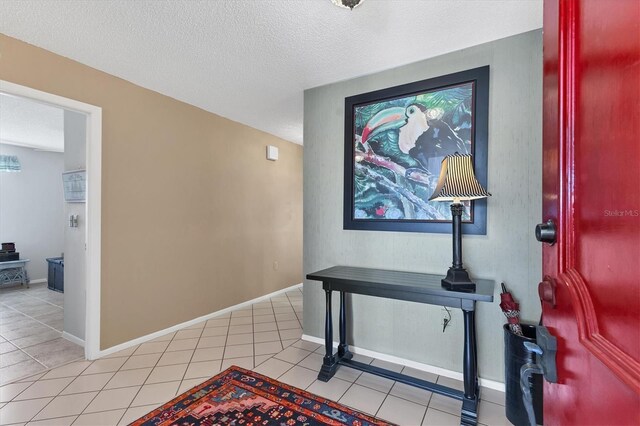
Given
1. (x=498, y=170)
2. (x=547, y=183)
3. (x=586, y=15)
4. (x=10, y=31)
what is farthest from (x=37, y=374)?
(x=498, y=170)

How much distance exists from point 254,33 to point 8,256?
19.4ft

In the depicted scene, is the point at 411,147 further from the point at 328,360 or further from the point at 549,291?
the point at 549,291

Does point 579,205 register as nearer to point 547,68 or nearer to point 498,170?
point 547,68

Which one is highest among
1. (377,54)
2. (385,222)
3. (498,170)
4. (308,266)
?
(377,54)

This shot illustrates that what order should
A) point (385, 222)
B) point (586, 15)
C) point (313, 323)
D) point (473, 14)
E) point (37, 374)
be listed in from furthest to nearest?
point (313, 323), point (385, 222), point (37, 374), point (473, 14), point (586, 15)

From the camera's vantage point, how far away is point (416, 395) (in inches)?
81.0

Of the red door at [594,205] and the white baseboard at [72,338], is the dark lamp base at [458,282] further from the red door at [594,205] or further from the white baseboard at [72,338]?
the white baseboard at [72,338]

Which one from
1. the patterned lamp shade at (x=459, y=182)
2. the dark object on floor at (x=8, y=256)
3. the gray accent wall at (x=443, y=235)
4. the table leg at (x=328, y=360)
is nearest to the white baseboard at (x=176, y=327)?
the gray accent wall at (x=443, y=235)

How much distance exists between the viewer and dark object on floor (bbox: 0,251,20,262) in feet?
16.2

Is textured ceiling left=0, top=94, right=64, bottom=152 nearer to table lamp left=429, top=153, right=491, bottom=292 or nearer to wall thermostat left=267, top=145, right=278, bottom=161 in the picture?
wall thermostat left=267, top=145, right=278, bottom=161

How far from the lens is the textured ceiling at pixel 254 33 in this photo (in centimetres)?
181

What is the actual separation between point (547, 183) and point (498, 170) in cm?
162

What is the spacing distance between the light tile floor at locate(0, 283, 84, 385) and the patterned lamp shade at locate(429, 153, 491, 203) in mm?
3240

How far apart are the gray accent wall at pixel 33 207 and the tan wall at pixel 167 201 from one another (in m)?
4.23
